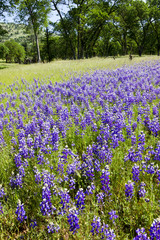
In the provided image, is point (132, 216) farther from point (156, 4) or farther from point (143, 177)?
point (156, 4)

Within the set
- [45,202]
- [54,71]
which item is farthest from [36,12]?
[45,202]

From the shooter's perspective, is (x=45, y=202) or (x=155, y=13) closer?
(x=45, y=202)

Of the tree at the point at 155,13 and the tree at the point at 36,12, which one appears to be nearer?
the tree at the point at 36,12

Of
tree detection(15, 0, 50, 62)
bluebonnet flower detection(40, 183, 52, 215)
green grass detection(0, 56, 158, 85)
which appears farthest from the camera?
tree detection(15, 0, 50, 62)

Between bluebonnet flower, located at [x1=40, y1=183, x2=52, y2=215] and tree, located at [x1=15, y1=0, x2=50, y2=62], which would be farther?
tree, located at [x1=15, y1=0, x2=50, y2=62]

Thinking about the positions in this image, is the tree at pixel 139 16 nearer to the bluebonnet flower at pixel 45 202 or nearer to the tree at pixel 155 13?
the tree at pixel 155 13

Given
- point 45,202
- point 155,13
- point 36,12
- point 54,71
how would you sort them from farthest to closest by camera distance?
point 155,13, point 36,12, point 54,71, point 45,202

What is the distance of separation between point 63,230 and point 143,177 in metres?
1.50

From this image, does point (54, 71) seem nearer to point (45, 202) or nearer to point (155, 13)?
point (45, 202)

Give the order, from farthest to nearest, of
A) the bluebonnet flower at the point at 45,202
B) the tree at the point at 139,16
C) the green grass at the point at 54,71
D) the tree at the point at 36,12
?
the tree at the point at 139,16
the tree at the point at 36,12
the green grass at the point at 54,71
the bluebonnet flower at the point at 45,202

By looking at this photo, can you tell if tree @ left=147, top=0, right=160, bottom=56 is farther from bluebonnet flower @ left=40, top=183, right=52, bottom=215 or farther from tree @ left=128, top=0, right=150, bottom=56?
bluebonnet flower @ left=40, top=183, right=52, bottom=215

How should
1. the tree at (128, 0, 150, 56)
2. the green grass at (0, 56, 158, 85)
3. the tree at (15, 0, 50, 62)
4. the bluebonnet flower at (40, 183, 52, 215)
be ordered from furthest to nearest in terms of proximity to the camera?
the tree at (128, 0, 150, 56) < the tree at (15, 0, 50, 62) < the green grass at (0, 56, 158, 85) < the bluebonnet flower at (40, 183, 52, 215)

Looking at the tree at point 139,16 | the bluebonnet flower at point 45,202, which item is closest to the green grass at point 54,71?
the bluebonnet flower at point 45,202

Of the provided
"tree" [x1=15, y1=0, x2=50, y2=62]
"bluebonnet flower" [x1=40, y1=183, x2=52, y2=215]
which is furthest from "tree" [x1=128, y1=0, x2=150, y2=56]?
"bluebonnet flower" [x1=40, y1=183, x2=52, y2=215]
